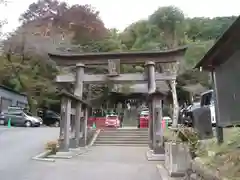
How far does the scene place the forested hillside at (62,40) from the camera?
1371 inches

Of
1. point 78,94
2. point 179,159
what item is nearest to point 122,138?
point 78,94

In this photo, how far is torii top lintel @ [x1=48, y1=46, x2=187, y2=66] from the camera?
17.2 m

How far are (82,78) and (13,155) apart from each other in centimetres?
594

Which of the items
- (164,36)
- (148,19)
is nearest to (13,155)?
(164,36)

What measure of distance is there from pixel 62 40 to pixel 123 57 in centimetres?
2030

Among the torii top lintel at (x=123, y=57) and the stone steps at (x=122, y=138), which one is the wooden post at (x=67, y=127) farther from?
the stone steps at (x=122, y=138)

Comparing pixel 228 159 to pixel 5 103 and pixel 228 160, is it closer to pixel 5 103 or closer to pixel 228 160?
pixel 228 160

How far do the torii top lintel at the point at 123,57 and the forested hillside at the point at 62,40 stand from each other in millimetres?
17145

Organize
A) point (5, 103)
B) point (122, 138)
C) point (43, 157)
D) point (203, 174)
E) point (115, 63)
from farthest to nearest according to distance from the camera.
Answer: point (5, 103) → point (122, 138) → point (115, 63) → point (43, 157) → point (203, 174)

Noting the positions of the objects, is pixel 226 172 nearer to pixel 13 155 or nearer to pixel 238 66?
pixel 238 66

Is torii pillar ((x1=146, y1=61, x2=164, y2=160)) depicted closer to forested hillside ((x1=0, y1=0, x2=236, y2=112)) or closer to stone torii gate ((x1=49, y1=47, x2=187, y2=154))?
stone torii gate ((x1=49, y1=47, x2=187, y2=154))

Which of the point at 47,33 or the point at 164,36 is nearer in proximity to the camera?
→ the point at 164,36

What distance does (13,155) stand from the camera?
1275 cm

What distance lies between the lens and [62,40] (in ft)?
118
